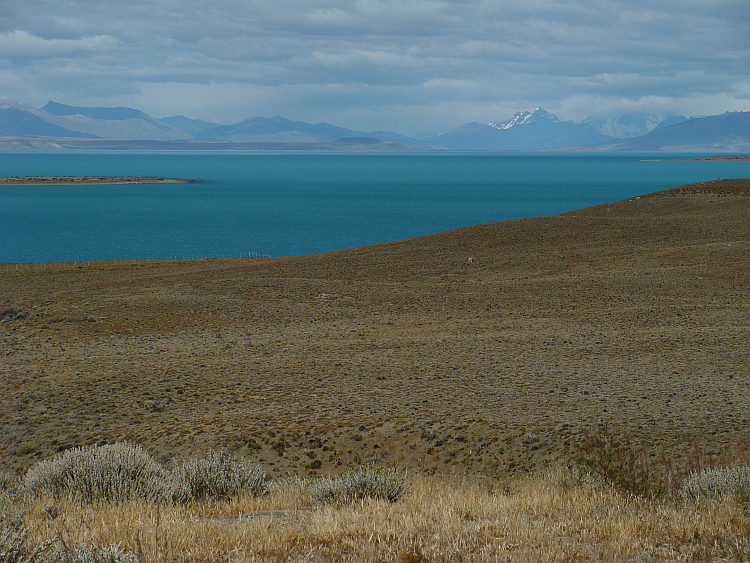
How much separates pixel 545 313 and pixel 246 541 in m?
19.8

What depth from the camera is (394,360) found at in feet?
Result: 59.0

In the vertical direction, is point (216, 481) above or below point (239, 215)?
below

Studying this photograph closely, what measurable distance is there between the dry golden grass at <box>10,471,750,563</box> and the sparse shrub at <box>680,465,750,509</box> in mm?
400

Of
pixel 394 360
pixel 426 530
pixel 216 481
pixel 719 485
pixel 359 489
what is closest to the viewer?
pixel 426 530

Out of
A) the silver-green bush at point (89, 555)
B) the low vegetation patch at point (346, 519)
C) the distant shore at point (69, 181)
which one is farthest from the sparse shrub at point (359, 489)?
the distant shore at point (69, 181)

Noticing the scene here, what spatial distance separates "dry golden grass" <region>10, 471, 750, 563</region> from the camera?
200 inches

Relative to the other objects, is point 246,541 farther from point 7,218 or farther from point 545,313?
point 7,218

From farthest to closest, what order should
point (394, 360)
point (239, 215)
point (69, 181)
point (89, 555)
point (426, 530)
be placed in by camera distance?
point (69, 181), point (239, 215), point (394, 360), point (426, 530), point (89, 555)

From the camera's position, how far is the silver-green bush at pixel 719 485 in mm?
6930

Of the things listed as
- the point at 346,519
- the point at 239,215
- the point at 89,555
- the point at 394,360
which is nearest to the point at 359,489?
the point at 346,519

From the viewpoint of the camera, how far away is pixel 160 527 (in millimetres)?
5469

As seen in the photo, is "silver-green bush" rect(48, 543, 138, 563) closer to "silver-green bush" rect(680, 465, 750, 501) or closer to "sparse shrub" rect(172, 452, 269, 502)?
"sparse shrub" rect(172, 452, 269, 502)

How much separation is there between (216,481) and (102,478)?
1226 millimetres

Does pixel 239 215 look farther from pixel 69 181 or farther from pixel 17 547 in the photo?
pixel 17 547
